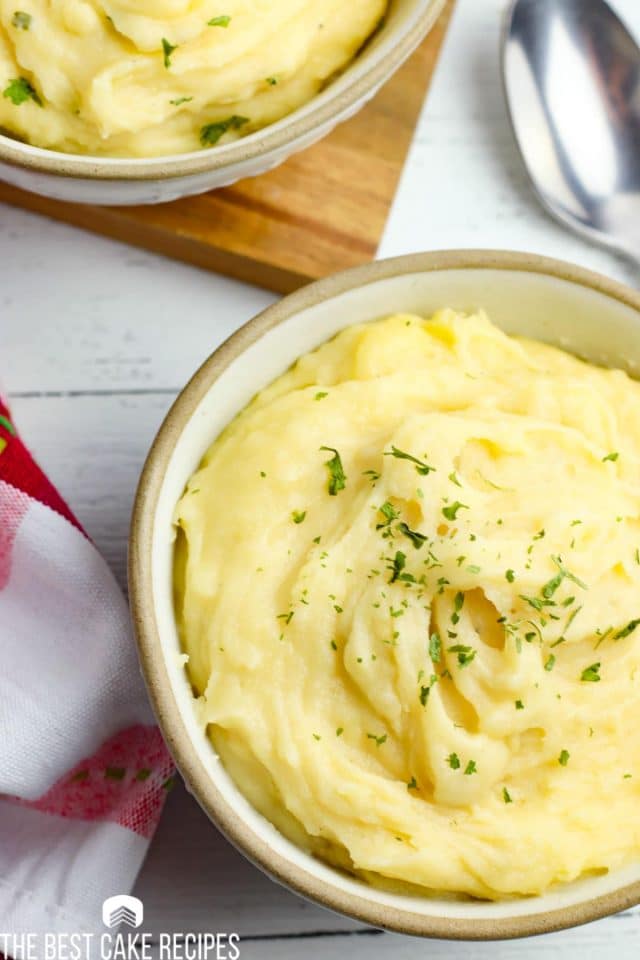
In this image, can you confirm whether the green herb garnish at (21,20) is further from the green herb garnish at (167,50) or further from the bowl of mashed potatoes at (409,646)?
the bowl of mashed potatoes at (409,646)

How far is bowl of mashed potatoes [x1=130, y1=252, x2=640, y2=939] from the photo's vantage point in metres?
2.11

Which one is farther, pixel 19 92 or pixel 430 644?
pixel 19 92

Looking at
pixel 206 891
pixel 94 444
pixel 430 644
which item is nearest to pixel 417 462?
pixel 430 644

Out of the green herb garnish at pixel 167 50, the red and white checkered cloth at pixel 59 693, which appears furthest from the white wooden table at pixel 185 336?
the green herb garnish at pixel 167 50

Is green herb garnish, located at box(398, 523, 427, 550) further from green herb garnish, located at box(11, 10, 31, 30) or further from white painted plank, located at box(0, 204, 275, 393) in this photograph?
green herb garnish, located at box(11, 10, 31, 30)

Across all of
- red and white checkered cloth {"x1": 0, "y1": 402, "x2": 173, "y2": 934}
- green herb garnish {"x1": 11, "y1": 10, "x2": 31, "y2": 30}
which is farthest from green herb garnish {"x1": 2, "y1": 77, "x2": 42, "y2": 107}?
red and white checkered cloth {"x1": 0, "y1": 402, "x2": 173, "y2": 934}

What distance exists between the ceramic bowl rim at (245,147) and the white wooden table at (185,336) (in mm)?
493

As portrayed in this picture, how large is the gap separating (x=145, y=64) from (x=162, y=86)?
0.19 feet

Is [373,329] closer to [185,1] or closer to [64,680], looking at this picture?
[185,1]

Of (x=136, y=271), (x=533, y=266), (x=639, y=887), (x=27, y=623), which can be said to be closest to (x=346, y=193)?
(x=136, y=271)

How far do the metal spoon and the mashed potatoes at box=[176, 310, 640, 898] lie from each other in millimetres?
985

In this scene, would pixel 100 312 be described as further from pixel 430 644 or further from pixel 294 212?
pixel 430 644

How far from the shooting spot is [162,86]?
2.54 metres

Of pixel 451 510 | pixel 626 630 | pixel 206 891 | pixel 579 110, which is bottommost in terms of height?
pixel 206 891
